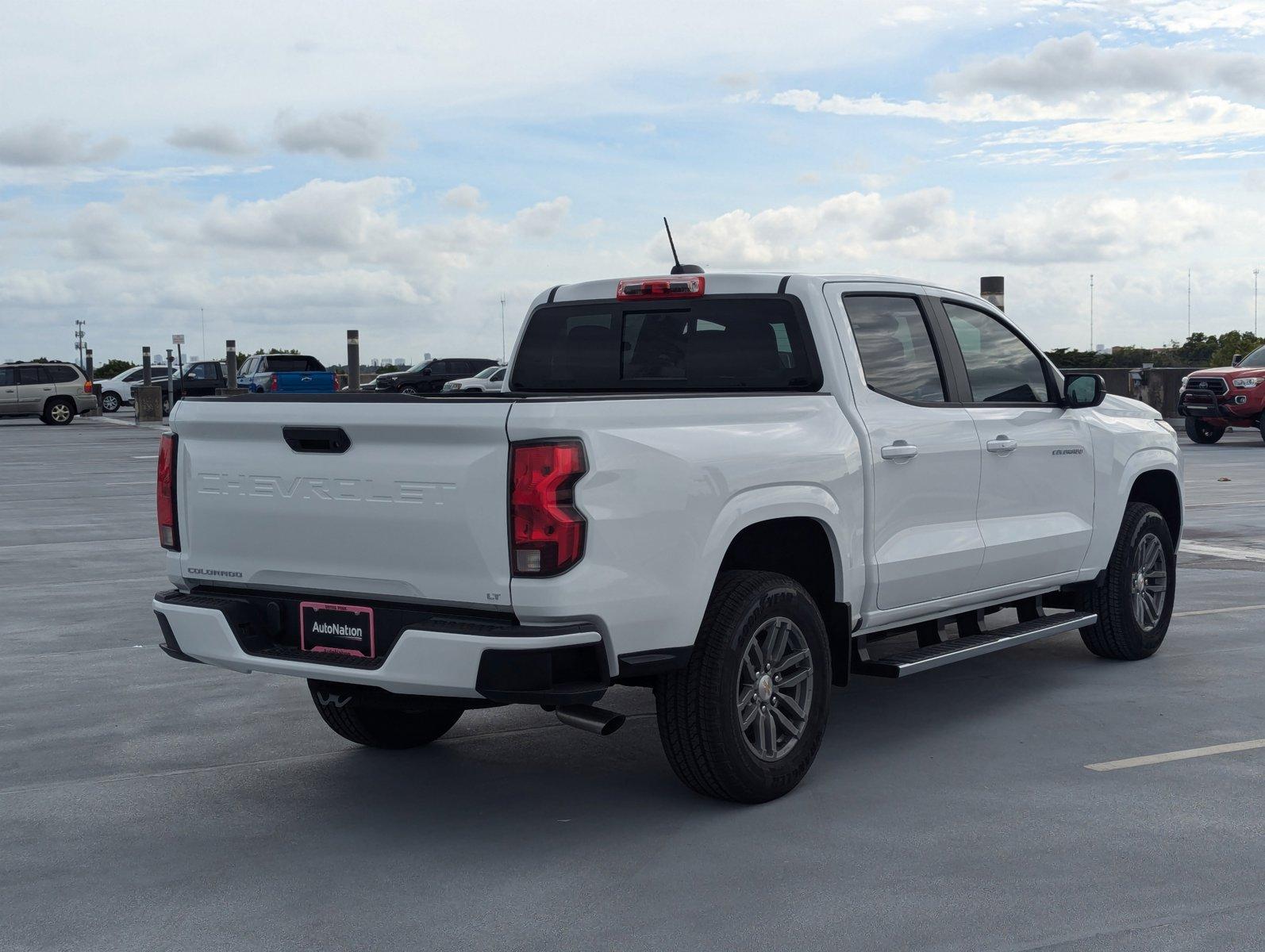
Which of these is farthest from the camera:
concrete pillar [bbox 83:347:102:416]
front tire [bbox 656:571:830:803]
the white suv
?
the white suv

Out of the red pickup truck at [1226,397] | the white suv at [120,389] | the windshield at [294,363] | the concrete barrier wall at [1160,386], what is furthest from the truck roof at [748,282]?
the white suv at [120,389]

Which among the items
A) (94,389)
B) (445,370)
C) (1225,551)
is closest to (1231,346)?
(445,370)

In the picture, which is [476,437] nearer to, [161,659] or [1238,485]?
[161,659]

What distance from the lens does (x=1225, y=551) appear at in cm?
1211

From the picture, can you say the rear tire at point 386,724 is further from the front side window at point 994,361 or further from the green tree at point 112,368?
the green tree at point 112,368

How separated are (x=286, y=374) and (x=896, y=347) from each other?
136ft

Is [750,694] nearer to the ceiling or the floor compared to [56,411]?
nearer to the ceiling

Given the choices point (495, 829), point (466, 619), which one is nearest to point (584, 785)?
point (495, 829)

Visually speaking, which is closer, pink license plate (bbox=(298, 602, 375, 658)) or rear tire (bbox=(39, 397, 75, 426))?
pink license plate (bbox=(298, 602, 375, 658))

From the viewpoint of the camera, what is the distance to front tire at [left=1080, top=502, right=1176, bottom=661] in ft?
25.1

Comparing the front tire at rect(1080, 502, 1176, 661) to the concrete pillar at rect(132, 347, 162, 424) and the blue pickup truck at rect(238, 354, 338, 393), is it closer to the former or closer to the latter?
the blue pickup truck at rect(238, 354, 338, 393)

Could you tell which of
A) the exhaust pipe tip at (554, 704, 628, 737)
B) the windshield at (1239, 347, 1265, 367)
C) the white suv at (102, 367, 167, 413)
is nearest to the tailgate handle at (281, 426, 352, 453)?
the exhaust pipe tip at (554, 704, 628, 737)

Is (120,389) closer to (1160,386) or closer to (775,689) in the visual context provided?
(1160,386)

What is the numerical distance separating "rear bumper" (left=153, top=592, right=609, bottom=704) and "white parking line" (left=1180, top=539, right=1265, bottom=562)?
28.3 feet
